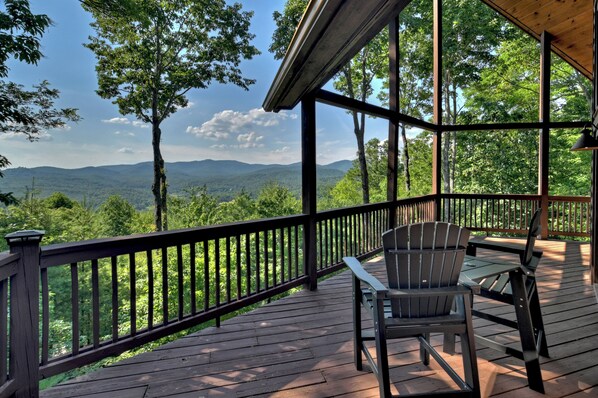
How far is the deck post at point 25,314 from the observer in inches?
62.8

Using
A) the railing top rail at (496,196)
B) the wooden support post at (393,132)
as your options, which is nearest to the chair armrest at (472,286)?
the wooden support post at (393,132)

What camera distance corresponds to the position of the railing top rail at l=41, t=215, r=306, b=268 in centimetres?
189

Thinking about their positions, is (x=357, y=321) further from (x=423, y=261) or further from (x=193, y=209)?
(x=193, y=209)

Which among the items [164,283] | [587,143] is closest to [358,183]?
[587,143]

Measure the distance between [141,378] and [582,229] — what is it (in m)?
8.31

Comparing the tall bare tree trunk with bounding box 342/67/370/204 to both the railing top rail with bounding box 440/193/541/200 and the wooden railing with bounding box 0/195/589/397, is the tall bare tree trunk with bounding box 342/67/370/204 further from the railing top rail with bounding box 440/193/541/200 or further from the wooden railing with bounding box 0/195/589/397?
A: the wooden railing with bounding box 0/195/589/397

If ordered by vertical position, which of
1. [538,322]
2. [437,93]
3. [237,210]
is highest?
[437,93]

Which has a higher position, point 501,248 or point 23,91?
point 23,91

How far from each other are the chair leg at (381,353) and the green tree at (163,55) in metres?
9.83

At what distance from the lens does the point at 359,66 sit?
1353 cm

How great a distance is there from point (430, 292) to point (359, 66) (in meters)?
13.7

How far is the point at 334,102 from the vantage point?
387 centimetres

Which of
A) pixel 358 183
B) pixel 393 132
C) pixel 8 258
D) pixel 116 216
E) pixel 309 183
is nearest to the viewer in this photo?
pixel 8 258

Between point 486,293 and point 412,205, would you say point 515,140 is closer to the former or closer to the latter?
point 412,205
